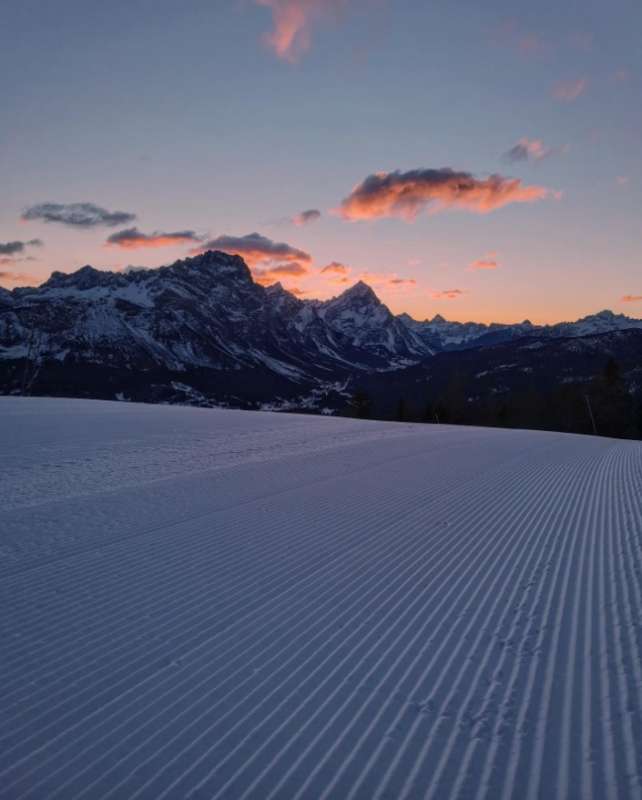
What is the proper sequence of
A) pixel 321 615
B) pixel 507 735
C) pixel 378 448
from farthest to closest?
1. pixel 378 448
2. pixel 321 615
3. pixel 507 735

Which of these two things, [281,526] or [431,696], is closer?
[431,696]

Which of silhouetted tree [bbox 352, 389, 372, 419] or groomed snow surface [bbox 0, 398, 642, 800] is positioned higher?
silhouetted tree [bbox 352, 389, 372, 419]

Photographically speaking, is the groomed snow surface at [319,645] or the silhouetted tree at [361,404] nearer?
the groomed snow surface at [319,645]

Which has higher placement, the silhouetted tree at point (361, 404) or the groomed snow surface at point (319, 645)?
the silhouetted tree at point (361, 404)

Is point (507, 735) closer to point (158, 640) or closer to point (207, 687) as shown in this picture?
point (207, 687)

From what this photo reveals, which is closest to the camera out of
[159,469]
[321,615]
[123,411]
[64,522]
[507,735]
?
[507,735]

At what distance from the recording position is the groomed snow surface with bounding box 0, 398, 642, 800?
14.5 ft

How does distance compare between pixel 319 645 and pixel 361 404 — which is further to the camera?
pixel 361 404

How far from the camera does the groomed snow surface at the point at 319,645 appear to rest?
4.41 metres

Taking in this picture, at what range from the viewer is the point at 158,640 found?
21.3ft

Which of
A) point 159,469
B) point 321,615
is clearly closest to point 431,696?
point 321,615

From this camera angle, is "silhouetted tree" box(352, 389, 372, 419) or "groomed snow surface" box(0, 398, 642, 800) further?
"silhouetted tree" box(352, 389, 372, 419)

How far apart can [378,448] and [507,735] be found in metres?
20.4

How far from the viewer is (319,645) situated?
251 inches
